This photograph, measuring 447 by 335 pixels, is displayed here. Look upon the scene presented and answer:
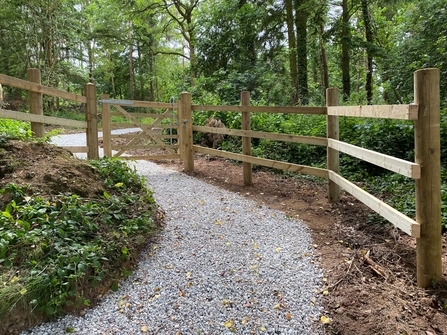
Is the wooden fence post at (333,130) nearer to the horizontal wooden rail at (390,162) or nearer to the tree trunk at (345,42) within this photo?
the horizontal wooden rail at (390,162)

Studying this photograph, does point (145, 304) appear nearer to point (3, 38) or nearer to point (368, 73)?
point (368, 73)

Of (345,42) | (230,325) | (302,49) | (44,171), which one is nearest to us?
(230,325)

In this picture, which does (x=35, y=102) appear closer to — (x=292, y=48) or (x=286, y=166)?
(x=286, y=166)

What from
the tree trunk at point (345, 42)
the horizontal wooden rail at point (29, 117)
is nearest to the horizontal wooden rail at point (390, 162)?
the horizontal wooden rail at point (29, 117)

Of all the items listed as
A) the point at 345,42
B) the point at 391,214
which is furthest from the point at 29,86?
the point at 345,42

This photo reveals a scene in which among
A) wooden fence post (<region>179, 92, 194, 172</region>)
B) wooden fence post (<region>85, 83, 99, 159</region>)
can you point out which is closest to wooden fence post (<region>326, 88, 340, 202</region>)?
wooden fence post (<region>179, 92, 194, 172</region>)

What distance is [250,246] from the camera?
10.6ft

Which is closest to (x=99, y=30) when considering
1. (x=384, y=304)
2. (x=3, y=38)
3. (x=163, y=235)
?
(x=3, y=38)

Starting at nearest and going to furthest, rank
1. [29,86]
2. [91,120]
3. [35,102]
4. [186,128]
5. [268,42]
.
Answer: [29,86] < [35,102] < [91,120] < [186,128] < [268,42]

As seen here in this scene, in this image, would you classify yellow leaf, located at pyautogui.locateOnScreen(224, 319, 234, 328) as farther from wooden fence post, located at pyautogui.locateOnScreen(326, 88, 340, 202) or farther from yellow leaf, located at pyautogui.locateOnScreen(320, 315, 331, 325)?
wooden fence post, located at pyautogui.locateOnScreen(326, 88, 340, 202)

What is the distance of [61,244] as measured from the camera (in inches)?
95.0

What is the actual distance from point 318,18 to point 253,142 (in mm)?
4993

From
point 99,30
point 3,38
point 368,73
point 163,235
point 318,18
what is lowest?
point 163,235

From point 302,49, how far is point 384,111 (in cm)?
886
